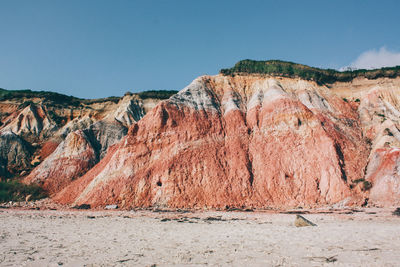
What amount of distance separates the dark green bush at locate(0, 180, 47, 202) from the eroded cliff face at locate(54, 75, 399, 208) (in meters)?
4.23

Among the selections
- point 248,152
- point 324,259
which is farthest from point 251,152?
point 324,259

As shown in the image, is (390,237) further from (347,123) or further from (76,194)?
(76,194)

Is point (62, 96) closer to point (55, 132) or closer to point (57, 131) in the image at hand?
Result: point (57, 131)

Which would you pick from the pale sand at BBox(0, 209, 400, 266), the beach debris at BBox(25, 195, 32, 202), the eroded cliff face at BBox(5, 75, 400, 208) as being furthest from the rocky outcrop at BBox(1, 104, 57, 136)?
the pale sand at BBox(0, 209, 400, 266)

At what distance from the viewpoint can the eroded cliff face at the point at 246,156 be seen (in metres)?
23.5

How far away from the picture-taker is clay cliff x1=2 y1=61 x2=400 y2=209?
23.4 metres

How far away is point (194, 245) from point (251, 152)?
19281 mm

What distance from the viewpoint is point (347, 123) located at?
31266mm

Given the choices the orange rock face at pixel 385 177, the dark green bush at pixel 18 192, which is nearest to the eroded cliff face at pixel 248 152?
the orange rock face at pixel 385 177

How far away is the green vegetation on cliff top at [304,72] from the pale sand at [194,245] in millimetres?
29798

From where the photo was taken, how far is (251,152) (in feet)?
92.0

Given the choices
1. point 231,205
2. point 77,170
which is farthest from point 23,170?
point 231,205

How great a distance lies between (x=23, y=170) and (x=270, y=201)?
36815 millimetres

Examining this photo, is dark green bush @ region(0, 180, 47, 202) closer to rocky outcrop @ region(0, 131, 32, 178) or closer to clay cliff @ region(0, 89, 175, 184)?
clay cliff @ region(0, 89, 175, 184)
